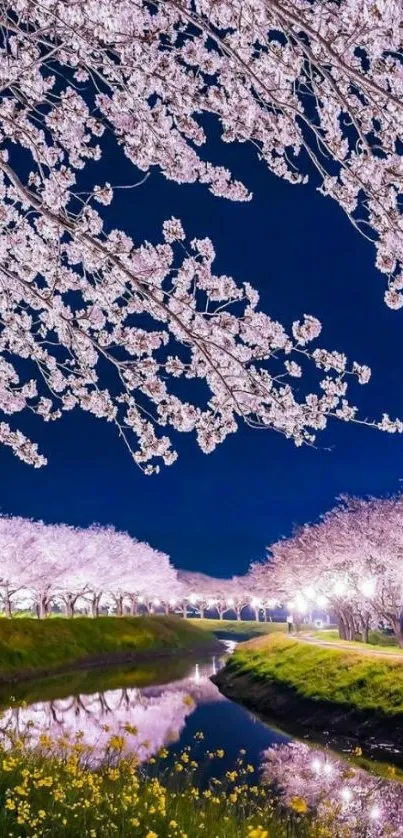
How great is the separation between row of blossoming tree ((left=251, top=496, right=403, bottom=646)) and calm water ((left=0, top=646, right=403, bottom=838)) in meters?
10.5

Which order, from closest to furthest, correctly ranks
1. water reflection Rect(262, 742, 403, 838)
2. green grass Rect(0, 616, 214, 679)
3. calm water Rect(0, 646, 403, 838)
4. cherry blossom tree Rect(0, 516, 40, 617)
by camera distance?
water reflection Rect(262, 742, 403, 838)
calm water Rect(0, 646, 403, 838)
green grass Rect(0, 616, 214, 679)
cherry blossom tree Rect(0, 516, 40, 617)

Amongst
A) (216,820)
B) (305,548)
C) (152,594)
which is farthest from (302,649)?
(152,594)

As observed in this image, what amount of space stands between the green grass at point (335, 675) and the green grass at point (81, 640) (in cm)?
1257

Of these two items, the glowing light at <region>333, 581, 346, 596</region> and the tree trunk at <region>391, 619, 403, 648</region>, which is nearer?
the tree trunk at <region>391, 619, 403, 648</region>

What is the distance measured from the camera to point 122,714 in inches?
1085

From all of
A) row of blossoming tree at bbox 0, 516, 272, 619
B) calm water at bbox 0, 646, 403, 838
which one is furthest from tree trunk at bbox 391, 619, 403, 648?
row of blossoming tree at bbox 0, 516, 272, 619

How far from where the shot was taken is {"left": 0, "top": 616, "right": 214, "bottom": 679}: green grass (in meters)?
40.3

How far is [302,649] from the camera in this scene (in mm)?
37688

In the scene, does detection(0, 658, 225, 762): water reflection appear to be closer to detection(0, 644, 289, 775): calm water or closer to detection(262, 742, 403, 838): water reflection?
detection(0, 644, 289, 775): calm water

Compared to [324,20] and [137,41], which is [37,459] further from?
[324,20]

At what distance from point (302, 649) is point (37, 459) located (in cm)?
3271

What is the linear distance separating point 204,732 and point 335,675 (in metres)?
7.47

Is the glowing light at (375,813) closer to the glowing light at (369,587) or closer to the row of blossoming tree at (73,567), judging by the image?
the glowing light at (369,587)

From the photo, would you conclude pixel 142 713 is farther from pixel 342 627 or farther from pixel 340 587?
pixel 342 627
